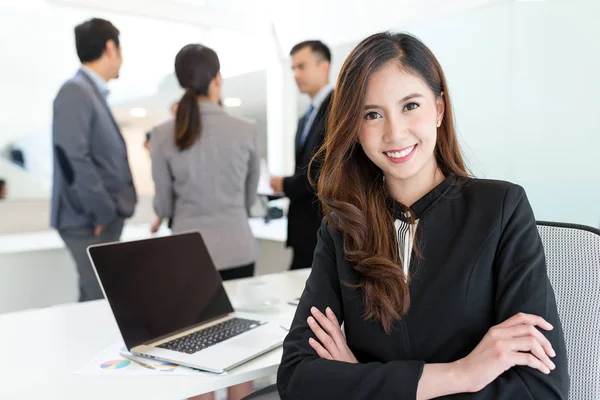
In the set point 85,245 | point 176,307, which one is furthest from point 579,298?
point 85,245

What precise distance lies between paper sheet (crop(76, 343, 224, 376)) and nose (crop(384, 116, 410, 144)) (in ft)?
1.99

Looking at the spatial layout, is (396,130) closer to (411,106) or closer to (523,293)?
(411,106)

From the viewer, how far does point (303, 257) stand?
8.77 ft

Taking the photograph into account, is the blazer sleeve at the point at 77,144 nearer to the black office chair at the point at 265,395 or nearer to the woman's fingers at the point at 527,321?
the black office chair at the point at 265,395

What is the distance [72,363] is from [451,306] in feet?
2.66

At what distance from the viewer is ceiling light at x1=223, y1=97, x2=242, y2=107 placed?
12.8 feet

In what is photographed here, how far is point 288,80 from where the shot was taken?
426 centimetres

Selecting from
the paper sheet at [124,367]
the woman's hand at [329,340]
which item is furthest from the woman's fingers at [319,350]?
the paper sheet at [124,367]

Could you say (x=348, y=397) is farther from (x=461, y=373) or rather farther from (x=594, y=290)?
(x=594, y=290)

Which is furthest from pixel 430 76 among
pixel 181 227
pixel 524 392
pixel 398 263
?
pixel 181 227

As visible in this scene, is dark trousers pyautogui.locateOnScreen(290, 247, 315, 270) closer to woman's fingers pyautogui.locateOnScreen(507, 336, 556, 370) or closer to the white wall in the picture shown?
the white wall

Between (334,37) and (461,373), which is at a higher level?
(334,37)

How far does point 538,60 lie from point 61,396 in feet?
7.68

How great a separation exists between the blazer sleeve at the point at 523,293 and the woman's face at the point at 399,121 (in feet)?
0.64
